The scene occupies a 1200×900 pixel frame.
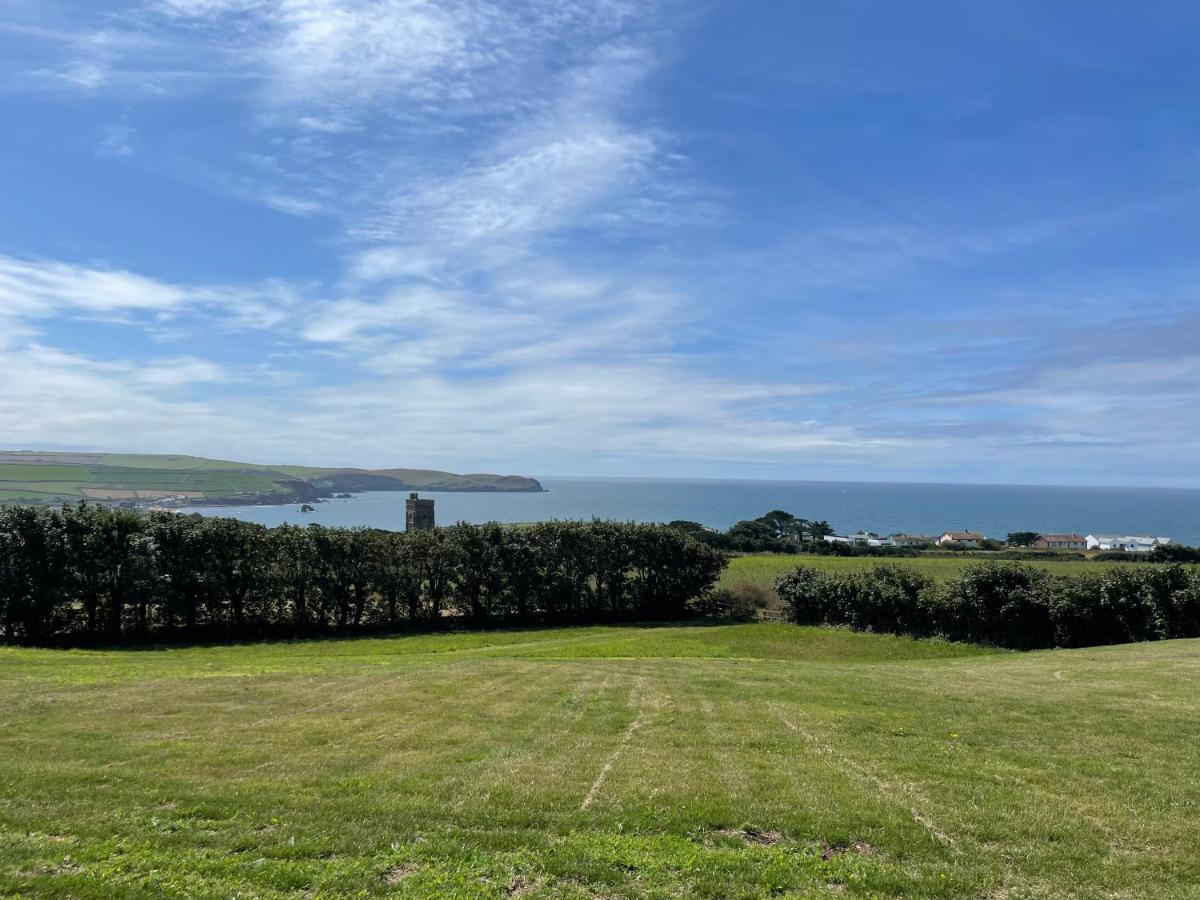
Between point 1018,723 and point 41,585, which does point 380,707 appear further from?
point 41,585

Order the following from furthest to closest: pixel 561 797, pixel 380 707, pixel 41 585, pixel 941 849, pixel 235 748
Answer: pixel 41 585, pixel 380 707, pixel 235 748, pixel 561 797, pixel 941 849

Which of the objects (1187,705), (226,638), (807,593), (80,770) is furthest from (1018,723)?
(226,638)

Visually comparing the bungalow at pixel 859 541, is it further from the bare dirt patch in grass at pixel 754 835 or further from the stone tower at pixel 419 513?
the bare dirt patch in grass at pixel 754 835

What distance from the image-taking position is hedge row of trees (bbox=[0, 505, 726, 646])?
45.3m

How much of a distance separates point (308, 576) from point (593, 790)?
48.0 m

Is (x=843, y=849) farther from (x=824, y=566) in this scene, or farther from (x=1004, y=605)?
(x=824, y=566)

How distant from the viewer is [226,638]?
48688 millimetres

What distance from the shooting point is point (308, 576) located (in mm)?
53594

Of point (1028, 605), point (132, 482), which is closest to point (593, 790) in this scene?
point (1028, 605)

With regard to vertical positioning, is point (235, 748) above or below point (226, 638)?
above

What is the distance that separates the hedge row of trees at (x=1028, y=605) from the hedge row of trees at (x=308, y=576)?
709 inches

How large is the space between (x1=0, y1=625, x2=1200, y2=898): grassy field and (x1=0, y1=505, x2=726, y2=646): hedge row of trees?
3011cm

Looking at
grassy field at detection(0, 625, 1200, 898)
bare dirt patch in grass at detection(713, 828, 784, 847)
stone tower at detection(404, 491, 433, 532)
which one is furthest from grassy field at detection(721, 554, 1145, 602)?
bare dirt patch in grass at detection(713, 828, 784, 847)

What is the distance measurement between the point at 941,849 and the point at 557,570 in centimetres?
5474
